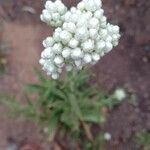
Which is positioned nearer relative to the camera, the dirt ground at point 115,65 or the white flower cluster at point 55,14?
the white flower cluster at point 55,14

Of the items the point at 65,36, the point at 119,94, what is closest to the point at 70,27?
the point at 65,36

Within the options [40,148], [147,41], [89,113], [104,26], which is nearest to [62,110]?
[89,113]

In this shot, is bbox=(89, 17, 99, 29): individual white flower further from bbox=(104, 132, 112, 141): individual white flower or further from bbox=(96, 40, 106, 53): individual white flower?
bbox=(104, 132, 112, 141): individual white flower

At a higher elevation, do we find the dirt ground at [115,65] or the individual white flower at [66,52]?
the dirt ground at [115,65]

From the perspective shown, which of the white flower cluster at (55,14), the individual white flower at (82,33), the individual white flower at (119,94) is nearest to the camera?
the individual white flower at (82,33)

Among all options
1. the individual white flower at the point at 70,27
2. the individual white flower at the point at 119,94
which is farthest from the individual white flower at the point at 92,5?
the individual white flower at the point at 119,94

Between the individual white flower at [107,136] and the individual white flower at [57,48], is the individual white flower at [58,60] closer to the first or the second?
the individual white flower at [57,48]
